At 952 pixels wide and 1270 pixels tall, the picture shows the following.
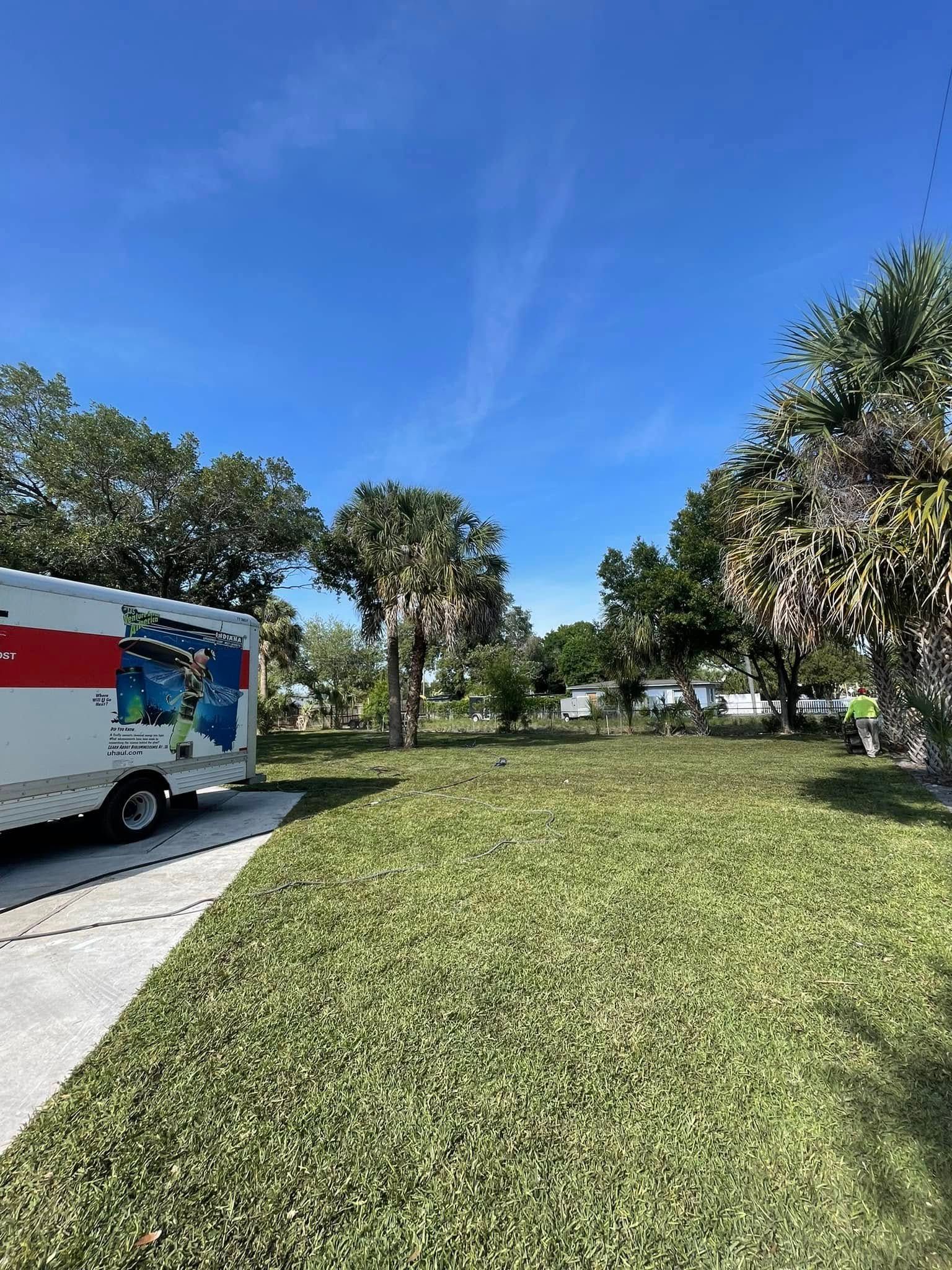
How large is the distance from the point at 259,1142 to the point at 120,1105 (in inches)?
25.4

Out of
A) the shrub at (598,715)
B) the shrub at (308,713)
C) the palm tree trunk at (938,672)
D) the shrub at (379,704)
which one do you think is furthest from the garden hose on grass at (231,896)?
the shrub at (308,713)

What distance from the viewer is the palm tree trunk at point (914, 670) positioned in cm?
818

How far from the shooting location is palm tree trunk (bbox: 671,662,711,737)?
19398mm

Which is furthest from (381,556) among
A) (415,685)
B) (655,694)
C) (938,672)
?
(655,694)

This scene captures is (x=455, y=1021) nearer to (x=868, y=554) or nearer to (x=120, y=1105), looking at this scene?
(x=120, y=1105)

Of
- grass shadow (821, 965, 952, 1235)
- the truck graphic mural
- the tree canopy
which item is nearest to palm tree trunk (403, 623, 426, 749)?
the tree canopy

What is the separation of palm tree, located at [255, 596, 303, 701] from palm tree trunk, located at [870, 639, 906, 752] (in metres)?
25.1

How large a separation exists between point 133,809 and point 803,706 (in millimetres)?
27300

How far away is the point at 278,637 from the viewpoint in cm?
2908

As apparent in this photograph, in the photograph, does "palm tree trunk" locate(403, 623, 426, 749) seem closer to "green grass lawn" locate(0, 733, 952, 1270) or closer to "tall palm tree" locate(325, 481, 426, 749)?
"tall palm tree" locate(325, 481, 426, 749)

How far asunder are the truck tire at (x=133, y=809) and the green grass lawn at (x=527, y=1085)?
2.19 metres

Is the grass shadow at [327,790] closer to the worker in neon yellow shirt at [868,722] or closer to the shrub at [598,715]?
the worker in neon yellow shirt at [868,722]

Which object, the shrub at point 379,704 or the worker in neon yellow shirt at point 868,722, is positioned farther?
the shrub at point 379,704

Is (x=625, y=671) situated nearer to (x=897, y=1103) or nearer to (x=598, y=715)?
(x=598, y=715)
